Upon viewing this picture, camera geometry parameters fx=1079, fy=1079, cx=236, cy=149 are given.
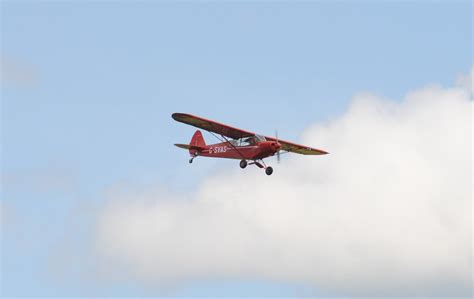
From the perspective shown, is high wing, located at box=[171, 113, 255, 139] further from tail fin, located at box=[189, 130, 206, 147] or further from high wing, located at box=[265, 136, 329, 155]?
tail fin, located at box=[189, 130, 206, 147]

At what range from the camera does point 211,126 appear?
66375 mm

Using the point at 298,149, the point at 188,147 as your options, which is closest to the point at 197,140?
the point at 188,147

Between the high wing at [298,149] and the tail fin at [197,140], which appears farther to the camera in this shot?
the tail fin at [197,140]

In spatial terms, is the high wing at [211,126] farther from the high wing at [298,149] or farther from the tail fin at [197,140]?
the tail fin at [197,140]

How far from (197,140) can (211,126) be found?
7257 mm

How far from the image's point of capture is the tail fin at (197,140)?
73.2m

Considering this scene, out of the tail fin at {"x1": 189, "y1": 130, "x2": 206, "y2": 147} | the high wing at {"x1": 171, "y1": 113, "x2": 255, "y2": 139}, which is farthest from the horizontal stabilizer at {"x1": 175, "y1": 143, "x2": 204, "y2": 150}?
the high wing at {"x1": 171, "y1": 113, "x2": 255, "y2": 139}

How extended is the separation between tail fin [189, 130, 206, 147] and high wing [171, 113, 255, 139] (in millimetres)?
6242

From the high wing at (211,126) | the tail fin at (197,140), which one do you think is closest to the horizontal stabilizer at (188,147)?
the tail fin at (197,140)

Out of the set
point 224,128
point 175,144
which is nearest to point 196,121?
point 224,128

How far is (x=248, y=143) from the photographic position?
65.4m

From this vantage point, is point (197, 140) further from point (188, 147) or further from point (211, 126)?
point (211, 126)

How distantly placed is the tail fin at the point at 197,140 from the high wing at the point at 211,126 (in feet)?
20.5

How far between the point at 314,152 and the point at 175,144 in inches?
371
